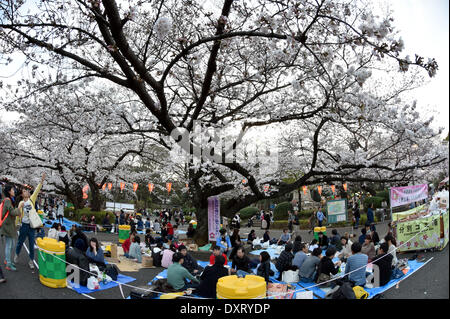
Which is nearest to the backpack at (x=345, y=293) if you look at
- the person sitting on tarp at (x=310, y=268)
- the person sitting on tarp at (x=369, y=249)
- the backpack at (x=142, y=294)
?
the person sitting on tarp at (x=310, y=268)

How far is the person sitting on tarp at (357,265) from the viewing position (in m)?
6.70

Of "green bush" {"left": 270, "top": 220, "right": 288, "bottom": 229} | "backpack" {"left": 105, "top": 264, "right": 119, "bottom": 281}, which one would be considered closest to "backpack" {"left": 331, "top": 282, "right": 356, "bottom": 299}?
"backpack" {"left": 105, "top": 264, "right": 119, "bottom": 281}

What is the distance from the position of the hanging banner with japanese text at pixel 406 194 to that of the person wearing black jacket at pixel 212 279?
782cm

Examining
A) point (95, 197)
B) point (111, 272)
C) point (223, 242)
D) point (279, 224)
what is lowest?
point (279, 224)

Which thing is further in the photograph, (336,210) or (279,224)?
(279,224)

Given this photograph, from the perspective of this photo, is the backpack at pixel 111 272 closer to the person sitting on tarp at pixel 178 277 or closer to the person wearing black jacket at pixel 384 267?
the person sitting on tarp at pixel 178 277

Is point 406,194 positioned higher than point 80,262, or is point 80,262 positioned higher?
point 406,194

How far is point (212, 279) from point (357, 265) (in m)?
3.05

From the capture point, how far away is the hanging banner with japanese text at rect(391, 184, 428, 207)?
11505mm

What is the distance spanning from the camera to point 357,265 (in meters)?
6.71

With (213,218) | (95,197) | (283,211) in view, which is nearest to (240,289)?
(213,218)

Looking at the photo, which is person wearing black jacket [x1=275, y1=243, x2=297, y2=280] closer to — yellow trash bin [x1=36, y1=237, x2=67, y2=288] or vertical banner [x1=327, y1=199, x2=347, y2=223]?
yellow trash bin [x1=36, y1=237, x2=67, y2=288]

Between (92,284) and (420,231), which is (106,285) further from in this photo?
(420,231)
